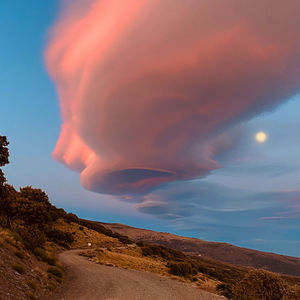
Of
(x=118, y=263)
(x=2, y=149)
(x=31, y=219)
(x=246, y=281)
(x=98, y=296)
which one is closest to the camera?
(x=98, y=296)

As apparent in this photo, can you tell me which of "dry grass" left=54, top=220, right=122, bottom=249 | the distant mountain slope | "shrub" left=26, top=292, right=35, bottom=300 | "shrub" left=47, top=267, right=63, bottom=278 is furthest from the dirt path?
the distant mountain slope

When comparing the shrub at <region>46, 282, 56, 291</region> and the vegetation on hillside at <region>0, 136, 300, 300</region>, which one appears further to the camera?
the vegetation on hillside at <region>0, 136, 300, 300</region>

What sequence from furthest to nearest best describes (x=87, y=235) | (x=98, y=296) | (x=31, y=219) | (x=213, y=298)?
(x=87, y=235), (x=31, y=219), (x=213, y=298), (x=98, y=296)

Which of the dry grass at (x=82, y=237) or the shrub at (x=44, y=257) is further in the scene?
the dry grass at (x=82, y=237)

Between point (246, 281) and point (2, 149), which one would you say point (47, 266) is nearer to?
point (2, 149)

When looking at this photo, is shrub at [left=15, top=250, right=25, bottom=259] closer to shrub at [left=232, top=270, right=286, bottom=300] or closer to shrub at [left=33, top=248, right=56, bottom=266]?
shrub at [left=33, top=248, right=56, bottom=266]

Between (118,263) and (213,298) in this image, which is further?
(118,263)

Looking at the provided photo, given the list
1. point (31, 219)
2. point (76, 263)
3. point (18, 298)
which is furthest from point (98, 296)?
point (31, 219)

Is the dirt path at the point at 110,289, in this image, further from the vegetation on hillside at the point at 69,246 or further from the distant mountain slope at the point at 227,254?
the distant mountain slope at the point at 227,254

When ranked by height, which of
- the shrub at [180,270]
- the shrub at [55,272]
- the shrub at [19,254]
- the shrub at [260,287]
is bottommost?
the shrub at [55,272]

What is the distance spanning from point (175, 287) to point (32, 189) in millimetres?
41060

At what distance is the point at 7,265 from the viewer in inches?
568

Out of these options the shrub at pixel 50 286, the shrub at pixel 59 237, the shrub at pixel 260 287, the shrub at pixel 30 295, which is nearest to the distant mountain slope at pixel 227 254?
the shrub at pixel 59 237

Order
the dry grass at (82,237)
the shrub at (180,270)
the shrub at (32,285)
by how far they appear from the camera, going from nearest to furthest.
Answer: the shrub at (32,285) < the shrub at (180,270) < the dry grass at (82,237)
